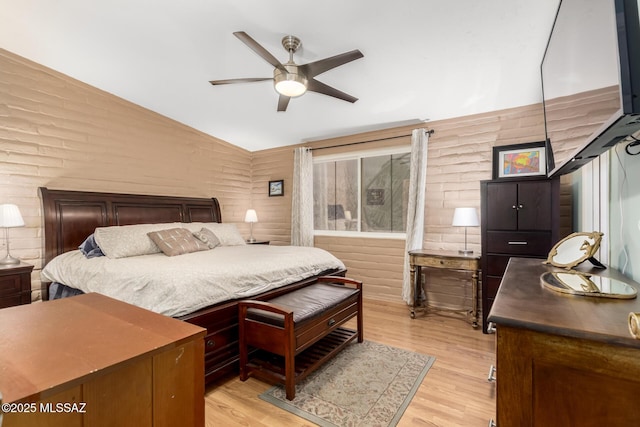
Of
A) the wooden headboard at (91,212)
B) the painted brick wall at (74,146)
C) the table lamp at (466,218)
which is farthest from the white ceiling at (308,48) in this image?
the wooden headboard at (91,212)

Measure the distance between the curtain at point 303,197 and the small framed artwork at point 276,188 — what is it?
430 millimetres

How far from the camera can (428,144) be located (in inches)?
153

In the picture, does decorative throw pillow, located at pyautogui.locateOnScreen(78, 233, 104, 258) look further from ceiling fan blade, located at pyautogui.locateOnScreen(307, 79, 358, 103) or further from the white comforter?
ceiling fan blade, located at pyautogui.locateOnScreen(307, 79, 358, 103)

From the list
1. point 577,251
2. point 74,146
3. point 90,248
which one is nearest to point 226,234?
point 90,248

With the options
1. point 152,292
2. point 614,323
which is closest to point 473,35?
point 614,323

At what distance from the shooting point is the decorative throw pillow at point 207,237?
12.0 feet

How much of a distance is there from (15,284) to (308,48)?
3.45m

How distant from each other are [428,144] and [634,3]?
301cm

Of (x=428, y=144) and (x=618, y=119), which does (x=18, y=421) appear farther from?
(x=428, y=144)

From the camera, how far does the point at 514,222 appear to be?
2.97 metres

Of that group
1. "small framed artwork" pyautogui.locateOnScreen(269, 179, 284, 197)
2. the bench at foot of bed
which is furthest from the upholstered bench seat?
"small framed artwork" pyautogui.locateOnScreen(269, 179, 284, 197)

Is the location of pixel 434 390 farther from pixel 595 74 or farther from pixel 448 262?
pixel 595 74

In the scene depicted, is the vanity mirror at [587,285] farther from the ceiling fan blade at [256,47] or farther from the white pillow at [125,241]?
the white pillow at [125,241]

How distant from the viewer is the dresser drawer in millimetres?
Answer: 2855
